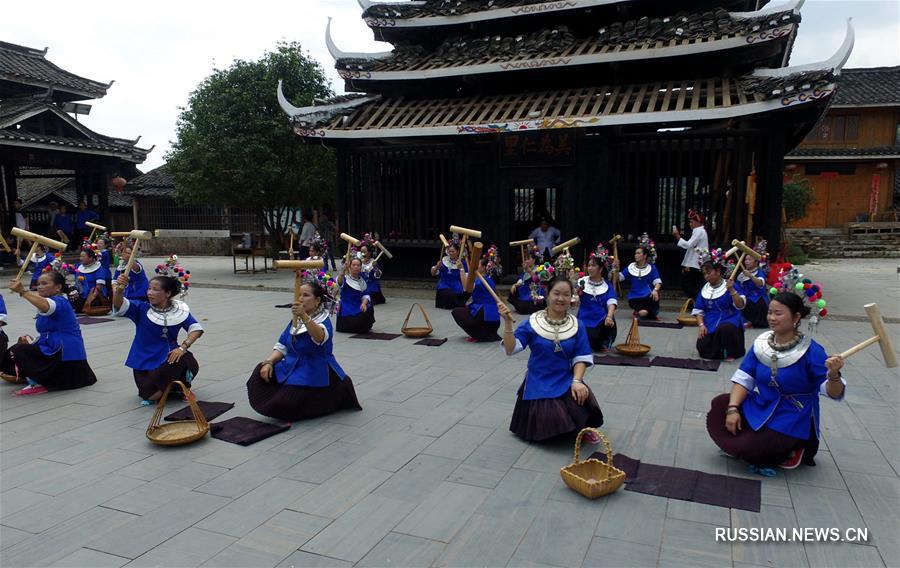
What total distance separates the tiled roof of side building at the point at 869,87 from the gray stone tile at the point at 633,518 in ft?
87.2

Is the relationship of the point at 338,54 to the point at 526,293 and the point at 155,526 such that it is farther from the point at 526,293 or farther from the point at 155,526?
the point at 155,526

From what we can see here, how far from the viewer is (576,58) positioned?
11.4m

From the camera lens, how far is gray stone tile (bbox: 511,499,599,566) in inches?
121

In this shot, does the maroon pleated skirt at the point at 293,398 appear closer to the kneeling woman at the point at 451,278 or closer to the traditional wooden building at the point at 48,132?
the kneeling woman at the point at 451,278

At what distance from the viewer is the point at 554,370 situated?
464 cm

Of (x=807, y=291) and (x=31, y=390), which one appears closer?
(x=807, y=291)

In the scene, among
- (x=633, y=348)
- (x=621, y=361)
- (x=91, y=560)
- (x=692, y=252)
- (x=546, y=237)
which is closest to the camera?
(x=91, y=560)

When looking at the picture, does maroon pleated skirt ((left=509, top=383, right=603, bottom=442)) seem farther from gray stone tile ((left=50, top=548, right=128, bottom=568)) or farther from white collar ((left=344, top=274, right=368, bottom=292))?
white collar ((left=344, top=274, right=368, bottom=292))

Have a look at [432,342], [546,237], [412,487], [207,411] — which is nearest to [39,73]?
[546,237]

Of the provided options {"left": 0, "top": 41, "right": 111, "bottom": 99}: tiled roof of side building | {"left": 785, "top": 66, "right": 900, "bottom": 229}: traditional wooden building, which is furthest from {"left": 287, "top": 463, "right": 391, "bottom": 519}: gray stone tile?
{"left": 785, "top": 66, "right": 900, "bottom": 229}: traditional wooden building

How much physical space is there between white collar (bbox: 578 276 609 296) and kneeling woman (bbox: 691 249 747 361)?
1111mm

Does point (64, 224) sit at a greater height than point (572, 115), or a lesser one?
lesser

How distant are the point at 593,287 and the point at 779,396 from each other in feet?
12.2

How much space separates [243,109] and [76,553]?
1605 centimetres
